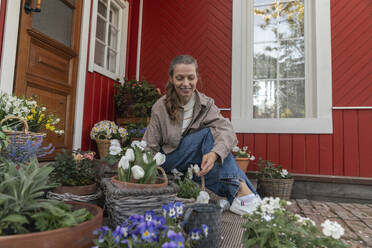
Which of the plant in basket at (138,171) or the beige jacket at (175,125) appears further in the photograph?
the beige jacket at (175,125)

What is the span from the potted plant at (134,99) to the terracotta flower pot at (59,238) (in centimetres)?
232

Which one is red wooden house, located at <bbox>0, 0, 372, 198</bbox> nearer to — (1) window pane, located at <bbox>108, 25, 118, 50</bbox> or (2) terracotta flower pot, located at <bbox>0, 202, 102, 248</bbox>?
(1) window pane, located at <bbox>108, 25, 118, 50</bbox>

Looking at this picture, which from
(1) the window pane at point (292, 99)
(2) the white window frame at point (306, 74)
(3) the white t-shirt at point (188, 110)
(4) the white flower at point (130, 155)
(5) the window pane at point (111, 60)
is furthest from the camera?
(5) the window pane at point (111, 60)

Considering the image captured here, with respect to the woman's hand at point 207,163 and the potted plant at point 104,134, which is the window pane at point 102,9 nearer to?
the potted plant at point 104,134

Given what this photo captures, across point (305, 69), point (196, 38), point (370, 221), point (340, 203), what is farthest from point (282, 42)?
point (370, 221)

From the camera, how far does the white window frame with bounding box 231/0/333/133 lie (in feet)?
10.1

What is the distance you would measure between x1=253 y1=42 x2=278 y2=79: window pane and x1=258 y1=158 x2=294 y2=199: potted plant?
1.24 metres

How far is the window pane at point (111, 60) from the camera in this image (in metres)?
3.44

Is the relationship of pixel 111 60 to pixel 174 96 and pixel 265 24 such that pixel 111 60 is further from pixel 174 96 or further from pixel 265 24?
pixel 265 24

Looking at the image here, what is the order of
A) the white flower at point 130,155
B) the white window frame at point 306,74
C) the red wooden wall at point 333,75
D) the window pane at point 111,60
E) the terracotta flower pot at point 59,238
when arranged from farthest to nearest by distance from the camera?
the window pane at point 111,60 < the white window frame at point 306,74 < the red wooden wall at point 333,75 < the white flower at point 130,155 < the terracotta flower pot at point 59,238

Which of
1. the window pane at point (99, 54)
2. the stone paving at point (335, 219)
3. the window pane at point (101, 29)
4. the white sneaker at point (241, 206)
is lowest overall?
the stone paving at point (335, 219)

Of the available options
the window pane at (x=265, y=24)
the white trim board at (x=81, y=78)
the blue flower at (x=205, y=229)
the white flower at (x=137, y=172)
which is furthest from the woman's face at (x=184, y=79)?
the window pane at (x=265, y=24)

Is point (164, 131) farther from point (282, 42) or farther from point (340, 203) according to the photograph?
point (282, 42)

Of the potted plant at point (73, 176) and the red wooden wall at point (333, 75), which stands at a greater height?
the red wooden wall at point (333, 75)
